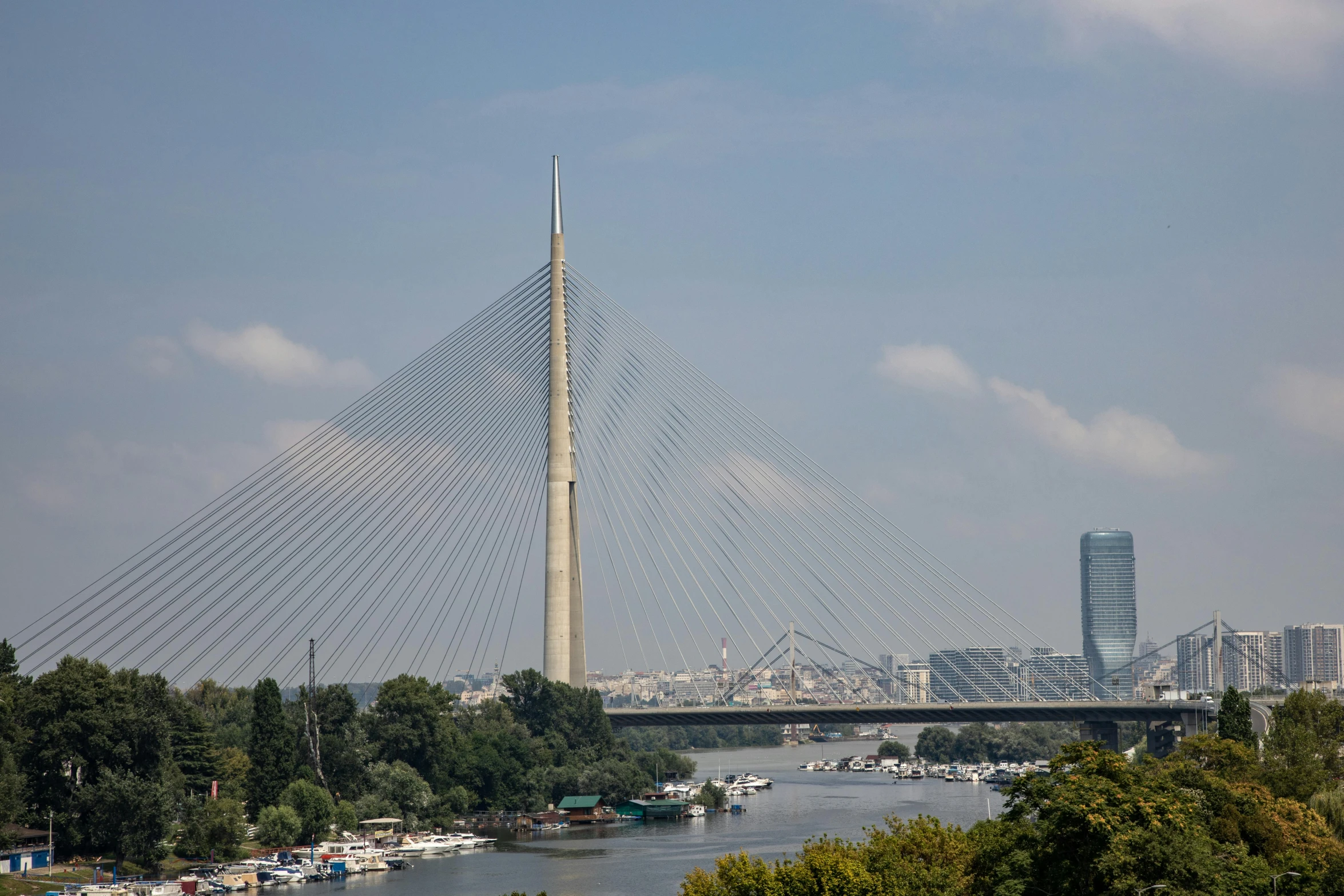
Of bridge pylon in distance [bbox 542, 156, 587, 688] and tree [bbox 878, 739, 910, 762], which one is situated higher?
bridge pylon in distance [bbox 542, 156, 587, 688]

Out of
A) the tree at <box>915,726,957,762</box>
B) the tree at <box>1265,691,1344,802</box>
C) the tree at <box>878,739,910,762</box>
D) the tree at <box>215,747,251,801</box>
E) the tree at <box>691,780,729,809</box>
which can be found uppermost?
the tree at <box>1265,691,1344,802</box>

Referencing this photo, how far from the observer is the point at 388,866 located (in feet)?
141

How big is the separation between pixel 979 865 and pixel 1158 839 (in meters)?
4.33

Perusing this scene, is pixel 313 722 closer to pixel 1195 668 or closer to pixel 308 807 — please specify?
pixel 308 807

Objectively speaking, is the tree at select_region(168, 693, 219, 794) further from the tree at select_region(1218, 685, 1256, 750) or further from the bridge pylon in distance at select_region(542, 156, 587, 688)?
the tree at select_region(1218, 685, 1256, 750)

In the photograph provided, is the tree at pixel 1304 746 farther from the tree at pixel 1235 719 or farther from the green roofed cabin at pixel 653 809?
the green roofed cabin at pixel 653 809

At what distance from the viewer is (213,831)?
3994 centimetres

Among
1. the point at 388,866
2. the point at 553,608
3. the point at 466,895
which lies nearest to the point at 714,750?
the point at 553,608

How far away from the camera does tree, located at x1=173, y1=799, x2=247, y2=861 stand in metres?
39.2

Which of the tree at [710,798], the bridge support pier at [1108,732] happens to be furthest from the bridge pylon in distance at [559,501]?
the bridge support pier at [1108,732]

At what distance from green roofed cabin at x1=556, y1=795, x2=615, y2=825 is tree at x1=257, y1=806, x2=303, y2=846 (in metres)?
15.7

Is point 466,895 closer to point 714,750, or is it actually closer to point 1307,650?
point 714,750

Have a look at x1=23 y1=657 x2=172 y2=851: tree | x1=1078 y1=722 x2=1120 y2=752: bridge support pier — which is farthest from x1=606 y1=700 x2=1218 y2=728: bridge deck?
x1=23 y1=657 x2=172 y2=851: tree

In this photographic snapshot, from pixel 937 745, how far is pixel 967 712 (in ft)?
143
